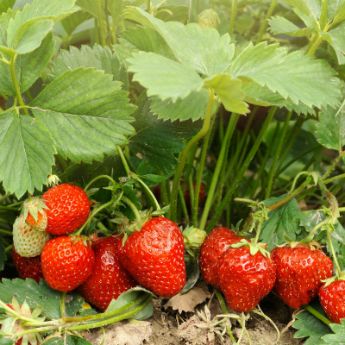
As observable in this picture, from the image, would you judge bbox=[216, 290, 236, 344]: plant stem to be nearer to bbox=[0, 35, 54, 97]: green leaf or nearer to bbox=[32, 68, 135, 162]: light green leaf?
bbox=[32, 68, 135, 162]: light green leaf

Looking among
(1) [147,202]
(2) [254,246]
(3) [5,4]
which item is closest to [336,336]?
(2) [254,246]

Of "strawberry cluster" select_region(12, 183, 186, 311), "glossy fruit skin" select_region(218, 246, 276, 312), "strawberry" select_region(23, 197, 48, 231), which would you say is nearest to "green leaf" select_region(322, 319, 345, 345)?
"glossy fruit skin" select_region(218, 246, 276, 312)

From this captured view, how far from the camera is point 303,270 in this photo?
35.4 inches

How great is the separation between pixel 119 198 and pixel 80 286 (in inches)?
6.5

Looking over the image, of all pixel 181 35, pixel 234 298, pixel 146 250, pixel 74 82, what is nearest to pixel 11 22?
pixel 74 82

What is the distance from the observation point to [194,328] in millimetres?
926

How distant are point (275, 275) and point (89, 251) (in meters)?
0.28

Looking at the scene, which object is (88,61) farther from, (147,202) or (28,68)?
(147,202)

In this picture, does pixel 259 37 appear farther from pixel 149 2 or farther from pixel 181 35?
pixel 181 35

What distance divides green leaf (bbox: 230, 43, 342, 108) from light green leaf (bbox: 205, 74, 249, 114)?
21 millimetres

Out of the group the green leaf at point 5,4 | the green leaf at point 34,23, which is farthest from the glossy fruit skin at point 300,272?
the green leaf at point 5,4

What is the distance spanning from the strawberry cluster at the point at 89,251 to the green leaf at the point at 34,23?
0.21 metres

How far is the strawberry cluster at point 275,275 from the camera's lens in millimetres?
881

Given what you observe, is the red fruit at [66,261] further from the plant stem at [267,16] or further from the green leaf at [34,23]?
the plant stem at [267,16]
